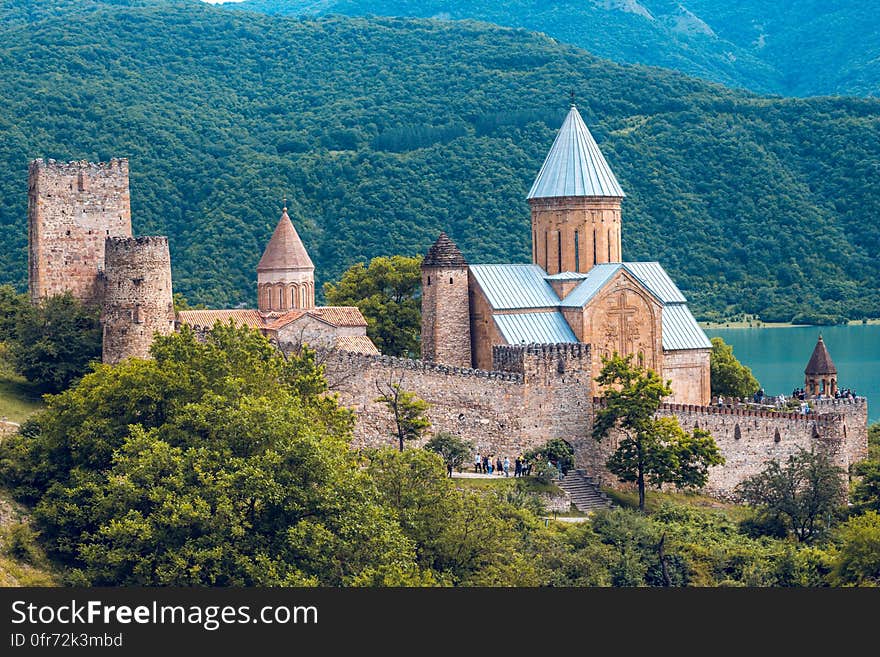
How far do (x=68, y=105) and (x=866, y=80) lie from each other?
77.7 metres

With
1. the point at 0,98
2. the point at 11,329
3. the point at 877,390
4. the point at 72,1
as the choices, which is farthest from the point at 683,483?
the point at 72,1

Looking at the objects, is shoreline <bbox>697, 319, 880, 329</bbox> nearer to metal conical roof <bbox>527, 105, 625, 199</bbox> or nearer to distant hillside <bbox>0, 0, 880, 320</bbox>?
distant hillside <bbox>0, 0, 880, 320</bbox>

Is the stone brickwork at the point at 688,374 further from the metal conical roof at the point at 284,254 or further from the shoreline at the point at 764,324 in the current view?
the shoreline at the point at 764,324

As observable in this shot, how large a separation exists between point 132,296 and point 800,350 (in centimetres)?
3923

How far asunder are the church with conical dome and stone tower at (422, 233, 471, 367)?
20 mm

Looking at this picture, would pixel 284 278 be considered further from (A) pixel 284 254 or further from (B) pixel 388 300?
(B) pixel 388 300

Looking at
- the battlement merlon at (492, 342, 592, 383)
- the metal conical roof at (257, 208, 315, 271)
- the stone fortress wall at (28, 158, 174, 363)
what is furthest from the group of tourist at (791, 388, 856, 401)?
the stone fortress wall at (28, 158, 174, 363)

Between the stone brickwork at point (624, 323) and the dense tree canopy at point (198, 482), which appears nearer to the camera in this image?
the dense tree canopy at point (198, 482)

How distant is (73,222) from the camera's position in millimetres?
27250

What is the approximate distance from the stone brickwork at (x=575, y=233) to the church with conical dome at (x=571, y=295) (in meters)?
0.02

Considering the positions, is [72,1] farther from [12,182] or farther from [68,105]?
[12,182]

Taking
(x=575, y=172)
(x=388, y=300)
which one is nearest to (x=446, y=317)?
(x=575, y=172)

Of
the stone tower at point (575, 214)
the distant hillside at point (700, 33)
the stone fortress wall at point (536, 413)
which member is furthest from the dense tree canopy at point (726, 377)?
the distant hillside at point (700, 33)

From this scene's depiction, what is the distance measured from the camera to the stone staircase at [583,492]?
27.1m
